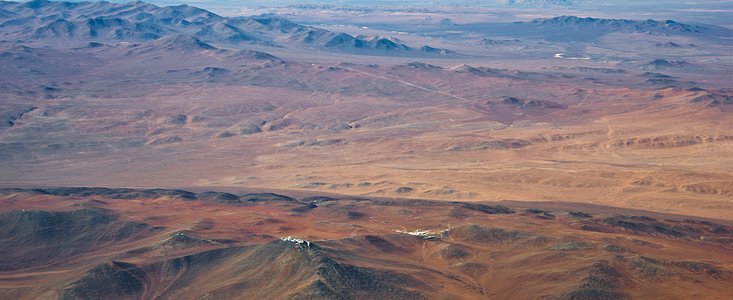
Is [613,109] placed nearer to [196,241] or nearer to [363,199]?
[363,199]

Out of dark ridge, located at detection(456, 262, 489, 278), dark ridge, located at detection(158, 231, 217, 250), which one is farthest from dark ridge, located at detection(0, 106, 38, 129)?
dark ridge, located at detection(456, 262, 489, 278)

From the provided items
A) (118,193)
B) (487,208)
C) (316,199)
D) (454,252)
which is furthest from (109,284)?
(487,208)

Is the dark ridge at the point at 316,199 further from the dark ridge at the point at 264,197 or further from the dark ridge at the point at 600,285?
the dark ridge at the point at 600,285

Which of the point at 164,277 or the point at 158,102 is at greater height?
the point at 164,277

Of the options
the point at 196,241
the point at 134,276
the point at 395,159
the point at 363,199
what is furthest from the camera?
the point at 395,159

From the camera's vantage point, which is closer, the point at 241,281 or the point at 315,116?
the point at 241,281

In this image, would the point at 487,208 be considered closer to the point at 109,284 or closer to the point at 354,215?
the point at 354,215

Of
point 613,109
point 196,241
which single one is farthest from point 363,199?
point 613,109
